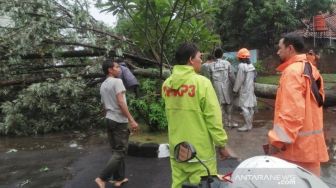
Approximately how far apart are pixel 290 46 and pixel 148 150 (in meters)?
4.64

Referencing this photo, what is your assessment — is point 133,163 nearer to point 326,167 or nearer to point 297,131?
point 326,167

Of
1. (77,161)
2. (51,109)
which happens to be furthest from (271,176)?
(51,109)

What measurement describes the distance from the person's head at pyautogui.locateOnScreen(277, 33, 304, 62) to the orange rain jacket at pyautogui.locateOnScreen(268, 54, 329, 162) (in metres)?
0.06

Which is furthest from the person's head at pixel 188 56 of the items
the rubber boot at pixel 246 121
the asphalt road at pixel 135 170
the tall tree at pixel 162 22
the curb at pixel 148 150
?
the rubber boot at pixel 246 121

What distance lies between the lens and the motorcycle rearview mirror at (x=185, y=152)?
100 inches

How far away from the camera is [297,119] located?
316 cm

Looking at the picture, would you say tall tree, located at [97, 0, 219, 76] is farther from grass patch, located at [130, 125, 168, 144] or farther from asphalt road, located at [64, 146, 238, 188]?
asphalt road, located at [64, 146, 238, 188]

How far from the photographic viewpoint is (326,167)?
266 inches

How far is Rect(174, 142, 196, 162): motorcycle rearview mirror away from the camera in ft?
8.35

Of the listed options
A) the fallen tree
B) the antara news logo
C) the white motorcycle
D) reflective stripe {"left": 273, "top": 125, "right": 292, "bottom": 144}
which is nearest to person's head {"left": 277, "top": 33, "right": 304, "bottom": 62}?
reflective stripe {"left": 273, "top": 125, "right": 292, "bottom": 144}

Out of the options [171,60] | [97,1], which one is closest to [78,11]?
[97,1]

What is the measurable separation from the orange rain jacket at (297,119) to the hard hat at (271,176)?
2.68 feet

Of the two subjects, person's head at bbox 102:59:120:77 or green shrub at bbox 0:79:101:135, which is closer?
person's head at bbox 102:59:120:77

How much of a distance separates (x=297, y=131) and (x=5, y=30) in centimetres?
818
